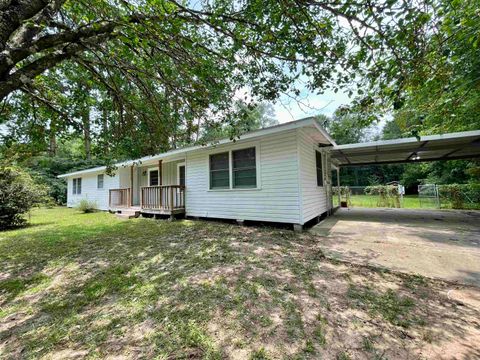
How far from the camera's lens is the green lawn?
1780 mm

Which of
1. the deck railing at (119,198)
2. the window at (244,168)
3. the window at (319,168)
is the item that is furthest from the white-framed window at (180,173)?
the window at (319,168)

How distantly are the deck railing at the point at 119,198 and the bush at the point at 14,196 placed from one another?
3.29 metres

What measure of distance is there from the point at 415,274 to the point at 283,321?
2.24 m

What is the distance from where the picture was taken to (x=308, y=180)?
6.46m

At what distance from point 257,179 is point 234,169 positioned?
0.98m

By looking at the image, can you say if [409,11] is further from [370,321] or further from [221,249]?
[221,249]

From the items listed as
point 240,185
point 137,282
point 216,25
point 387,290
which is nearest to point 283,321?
point 387,290

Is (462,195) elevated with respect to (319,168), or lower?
lower

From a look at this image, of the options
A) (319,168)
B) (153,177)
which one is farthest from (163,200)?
(319,168)

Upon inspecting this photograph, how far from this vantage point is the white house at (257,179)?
5.87 meters

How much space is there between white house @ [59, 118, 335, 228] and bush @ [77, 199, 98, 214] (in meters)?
4.86

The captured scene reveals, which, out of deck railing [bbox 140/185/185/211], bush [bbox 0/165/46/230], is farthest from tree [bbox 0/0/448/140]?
bush [bbox 0/165/46/230]

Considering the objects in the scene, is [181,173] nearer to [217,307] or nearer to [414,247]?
[217,307]

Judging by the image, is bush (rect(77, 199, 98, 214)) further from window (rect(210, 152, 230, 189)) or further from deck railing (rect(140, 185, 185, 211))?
window (rect(210, 152, 230, 189))
